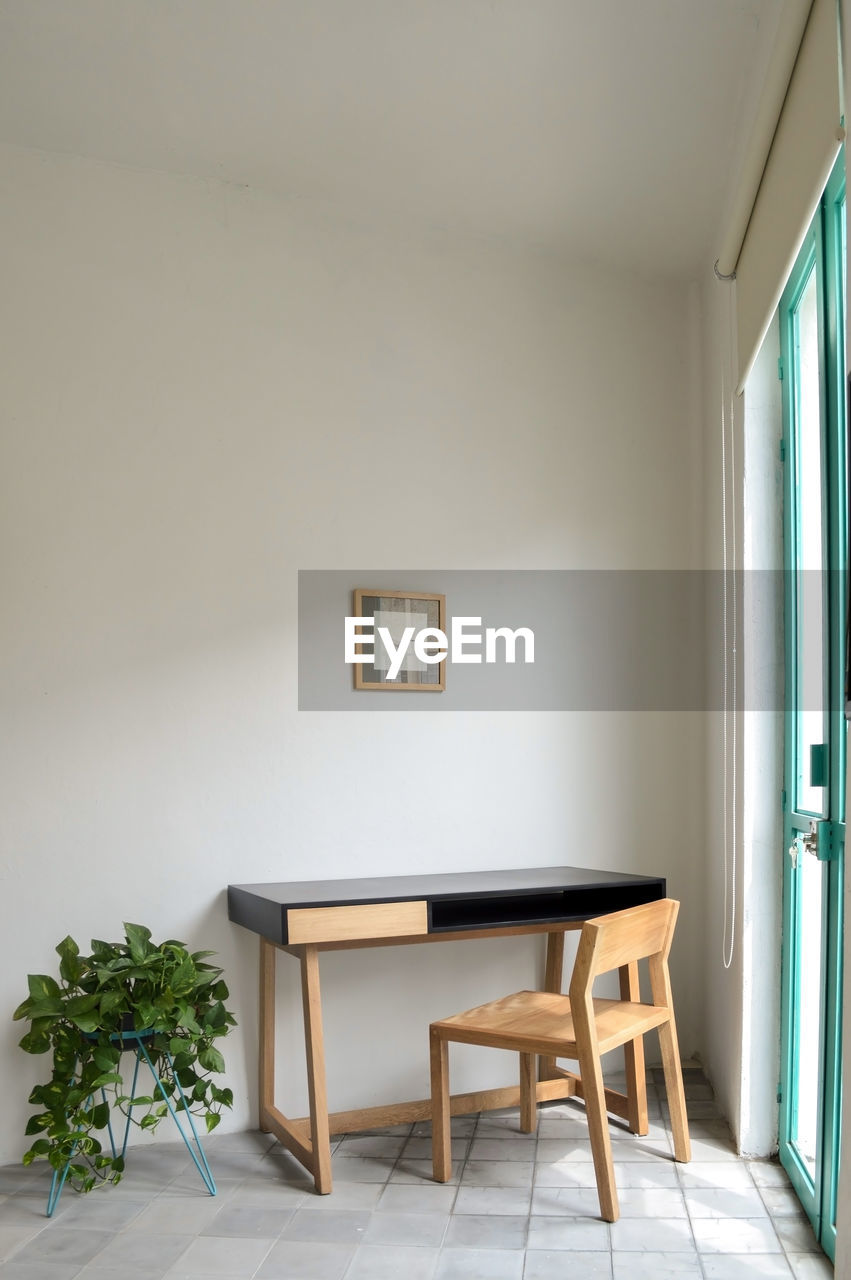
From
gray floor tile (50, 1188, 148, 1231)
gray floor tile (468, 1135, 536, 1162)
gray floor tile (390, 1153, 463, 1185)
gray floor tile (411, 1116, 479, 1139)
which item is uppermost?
gray floor tile (50, 1188, 148, 1231)

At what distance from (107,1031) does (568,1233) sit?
119 cm

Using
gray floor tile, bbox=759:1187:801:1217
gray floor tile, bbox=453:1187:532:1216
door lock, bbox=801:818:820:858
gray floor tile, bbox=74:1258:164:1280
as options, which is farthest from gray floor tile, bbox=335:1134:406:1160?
door lock, bbox=801:818:820:858

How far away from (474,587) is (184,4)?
5.92 ft

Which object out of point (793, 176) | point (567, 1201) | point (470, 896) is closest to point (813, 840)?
point (470, 896)

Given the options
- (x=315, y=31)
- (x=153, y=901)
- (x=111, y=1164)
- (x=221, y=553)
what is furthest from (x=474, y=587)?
(x=111, y=1164)

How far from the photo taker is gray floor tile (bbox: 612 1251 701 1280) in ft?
7.11

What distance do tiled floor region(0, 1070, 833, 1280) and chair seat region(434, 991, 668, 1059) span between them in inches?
14.9

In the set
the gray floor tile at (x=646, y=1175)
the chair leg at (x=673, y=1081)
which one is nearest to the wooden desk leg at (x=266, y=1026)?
the gray floor tile at (x=646, y=1175)

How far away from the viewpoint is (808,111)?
2.00 meters

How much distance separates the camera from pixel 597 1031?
2.53 metres

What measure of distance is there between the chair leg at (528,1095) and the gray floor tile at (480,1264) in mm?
699

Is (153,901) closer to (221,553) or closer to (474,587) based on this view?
(221,553)

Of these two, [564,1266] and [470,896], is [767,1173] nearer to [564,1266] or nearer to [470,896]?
[564,1266]

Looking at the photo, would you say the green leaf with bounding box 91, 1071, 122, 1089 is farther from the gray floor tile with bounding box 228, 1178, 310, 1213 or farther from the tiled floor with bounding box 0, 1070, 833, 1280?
the gray floor tile with bounding box 228, 1178, 310, 1213
